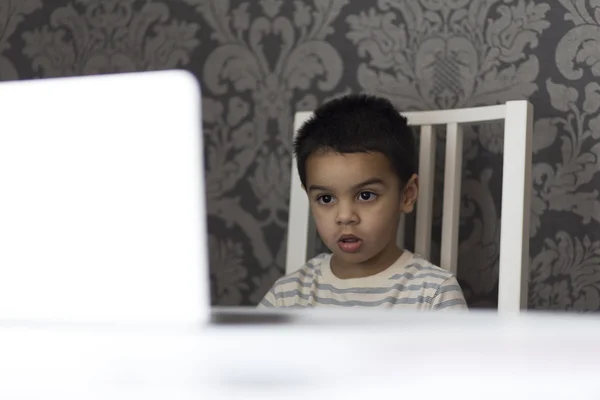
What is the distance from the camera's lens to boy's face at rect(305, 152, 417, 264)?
4.28 feet

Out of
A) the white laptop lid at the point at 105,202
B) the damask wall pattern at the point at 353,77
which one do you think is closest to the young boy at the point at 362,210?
the damask wall pattern at the point at 353,77

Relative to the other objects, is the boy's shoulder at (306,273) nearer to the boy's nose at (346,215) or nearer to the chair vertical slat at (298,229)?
the chair vertical slat at (298,229)

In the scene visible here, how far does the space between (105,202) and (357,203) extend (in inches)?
37.7

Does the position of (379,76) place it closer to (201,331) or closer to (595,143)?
(595,143)

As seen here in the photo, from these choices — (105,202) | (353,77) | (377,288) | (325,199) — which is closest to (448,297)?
(377,288)

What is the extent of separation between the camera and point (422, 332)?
25 centimetres

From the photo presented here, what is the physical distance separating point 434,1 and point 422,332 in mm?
1363

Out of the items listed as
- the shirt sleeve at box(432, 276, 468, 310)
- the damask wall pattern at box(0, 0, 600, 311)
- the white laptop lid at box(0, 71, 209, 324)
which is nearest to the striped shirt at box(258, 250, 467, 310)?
the shirt sleeve at box(432, 276, 468, 310)

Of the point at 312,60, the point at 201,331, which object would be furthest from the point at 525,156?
the point at 201,331

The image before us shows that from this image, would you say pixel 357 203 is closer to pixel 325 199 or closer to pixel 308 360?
pixel 325 199

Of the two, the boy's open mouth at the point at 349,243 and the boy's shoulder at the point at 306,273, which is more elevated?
the boy's open mouth at the point at 349,243

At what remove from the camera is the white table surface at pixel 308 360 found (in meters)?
0.23

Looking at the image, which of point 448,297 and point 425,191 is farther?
point 425,191

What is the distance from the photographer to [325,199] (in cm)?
135
